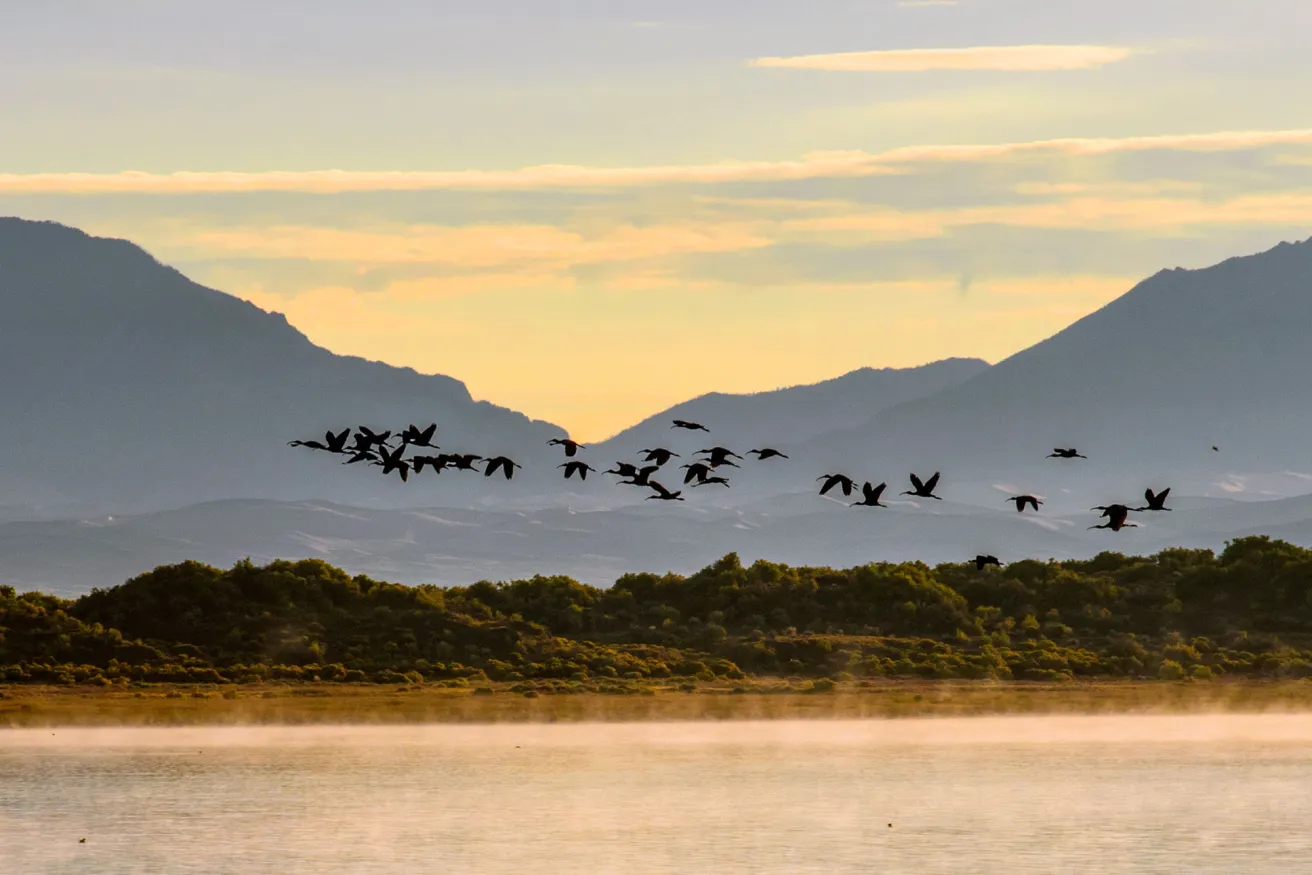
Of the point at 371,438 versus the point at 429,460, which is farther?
the point at 371,438

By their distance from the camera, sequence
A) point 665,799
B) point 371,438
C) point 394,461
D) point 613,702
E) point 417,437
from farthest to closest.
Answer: point 613,702, point 665,799, point 371,438, point 394,461, point 417,437

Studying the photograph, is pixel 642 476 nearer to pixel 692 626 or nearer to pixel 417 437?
pixel 417 437

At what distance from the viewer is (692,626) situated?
3885 inches

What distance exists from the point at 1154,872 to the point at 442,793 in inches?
745

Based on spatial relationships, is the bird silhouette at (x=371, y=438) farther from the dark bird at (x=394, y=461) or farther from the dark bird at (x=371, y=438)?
the dark bird at (x=394, y=461)

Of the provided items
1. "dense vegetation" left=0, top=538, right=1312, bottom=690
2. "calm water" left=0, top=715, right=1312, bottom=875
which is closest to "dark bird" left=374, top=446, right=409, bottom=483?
"calm water" left=0, top=715, right=1312, bottom=875

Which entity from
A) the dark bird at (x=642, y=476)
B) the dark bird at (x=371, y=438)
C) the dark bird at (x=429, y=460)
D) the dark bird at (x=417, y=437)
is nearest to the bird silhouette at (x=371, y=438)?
the dark bird at (x=371, y=438)

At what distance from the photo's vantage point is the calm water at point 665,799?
4600 centimetres

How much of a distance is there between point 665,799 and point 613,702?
26781 mm

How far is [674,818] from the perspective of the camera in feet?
169

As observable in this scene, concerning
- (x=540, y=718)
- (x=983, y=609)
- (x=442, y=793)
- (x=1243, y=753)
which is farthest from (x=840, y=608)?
(x=442, y=793)

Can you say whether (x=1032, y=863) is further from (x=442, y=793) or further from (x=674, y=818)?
(x=442, y=793)

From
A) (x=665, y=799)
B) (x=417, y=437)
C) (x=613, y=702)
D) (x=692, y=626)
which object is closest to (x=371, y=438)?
(x=417, y=437)

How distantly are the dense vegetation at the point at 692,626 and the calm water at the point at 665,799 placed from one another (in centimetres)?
1620
